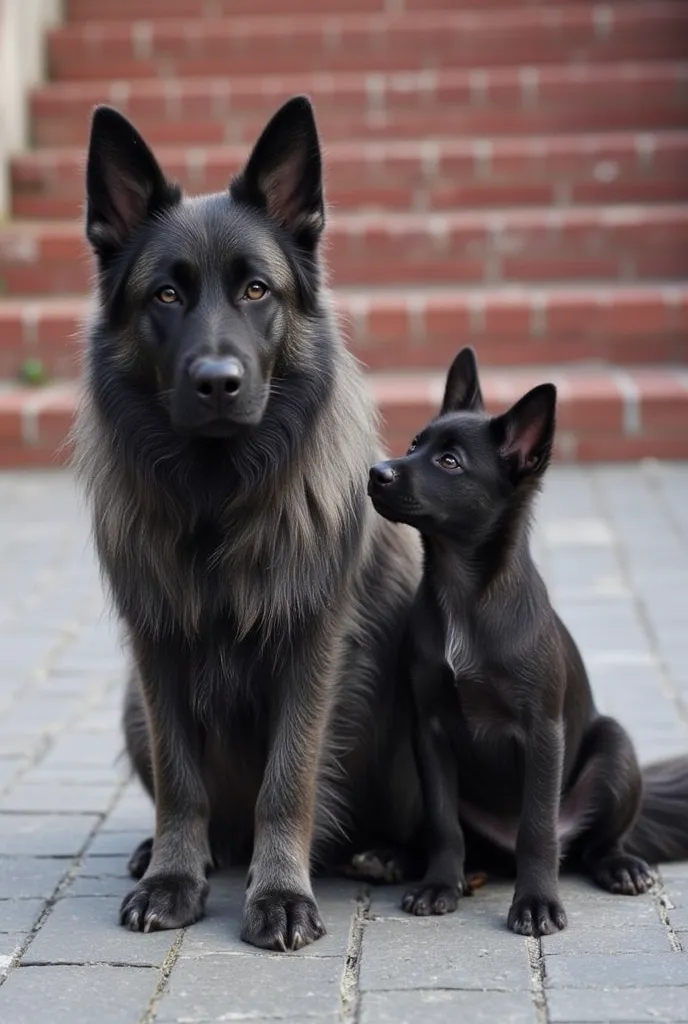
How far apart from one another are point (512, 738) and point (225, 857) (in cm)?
78

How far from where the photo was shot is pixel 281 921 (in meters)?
3.10

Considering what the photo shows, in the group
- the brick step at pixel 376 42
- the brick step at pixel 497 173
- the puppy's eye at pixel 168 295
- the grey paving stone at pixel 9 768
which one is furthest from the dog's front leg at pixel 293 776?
the brick step at pixel 376 42

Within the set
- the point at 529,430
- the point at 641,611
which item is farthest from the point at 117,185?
the point at 641,611

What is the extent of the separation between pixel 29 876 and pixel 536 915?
1.16 meters

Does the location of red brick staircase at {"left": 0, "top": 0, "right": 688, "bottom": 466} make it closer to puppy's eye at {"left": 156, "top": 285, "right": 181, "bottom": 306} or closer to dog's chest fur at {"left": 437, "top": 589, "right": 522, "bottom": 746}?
dog's chest fur at {"left": 437, "top": 589, "right": 522, "bottom": 746}

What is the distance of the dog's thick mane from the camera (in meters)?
3.26

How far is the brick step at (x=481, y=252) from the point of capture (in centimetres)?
948

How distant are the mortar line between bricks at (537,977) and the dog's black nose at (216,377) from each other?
3.87 feet

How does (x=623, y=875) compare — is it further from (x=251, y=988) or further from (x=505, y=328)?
(x=505, y=328)

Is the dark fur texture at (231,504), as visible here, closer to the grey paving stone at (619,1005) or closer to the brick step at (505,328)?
the grey paving stone at (619,1005)

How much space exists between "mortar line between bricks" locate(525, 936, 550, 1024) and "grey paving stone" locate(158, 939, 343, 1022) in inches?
13.5

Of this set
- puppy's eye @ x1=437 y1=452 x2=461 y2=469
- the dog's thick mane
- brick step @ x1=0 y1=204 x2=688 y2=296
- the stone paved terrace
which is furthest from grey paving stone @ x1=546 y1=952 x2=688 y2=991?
brick step @ x1=0 y1=204 x2=688 y2=296

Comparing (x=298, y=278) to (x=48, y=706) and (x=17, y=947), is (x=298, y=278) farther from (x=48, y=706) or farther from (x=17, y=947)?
(x=48, y=706)

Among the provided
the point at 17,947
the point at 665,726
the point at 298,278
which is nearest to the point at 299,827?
the point at 17,947
